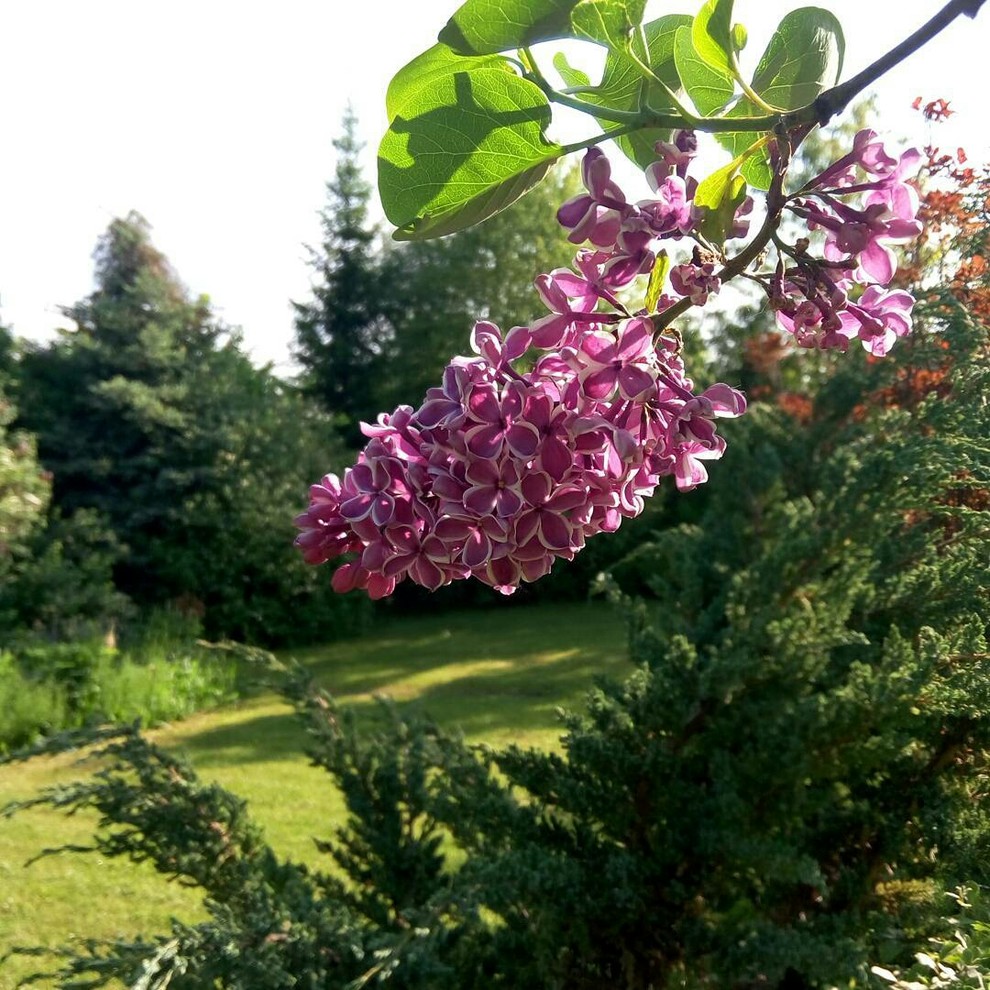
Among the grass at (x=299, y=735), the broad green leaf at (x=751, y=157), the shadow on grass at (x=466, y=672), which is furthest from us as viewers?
the shadow on grass at (x=466, y=672)

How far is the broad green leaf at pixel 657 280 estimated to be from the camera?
0.88 meters

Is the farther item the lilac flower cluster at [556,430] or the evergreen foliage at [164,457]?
the evergreen foliage at [164,457]

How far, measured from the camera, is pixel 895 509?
7.57 ft

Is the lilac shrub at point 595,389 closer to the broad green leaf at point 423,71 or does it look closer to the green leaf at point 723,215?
the green leaf at point 723,215

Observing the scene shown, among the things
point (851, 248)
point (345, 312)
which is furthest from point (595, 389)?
point (345, 312)

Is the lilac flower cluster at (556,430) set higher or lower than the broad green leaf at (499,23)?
lower

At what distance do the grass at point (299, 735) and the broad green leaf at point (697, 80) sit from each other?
8.72 ft

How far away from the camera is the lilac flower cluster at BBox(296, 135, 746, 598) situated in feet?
2.73

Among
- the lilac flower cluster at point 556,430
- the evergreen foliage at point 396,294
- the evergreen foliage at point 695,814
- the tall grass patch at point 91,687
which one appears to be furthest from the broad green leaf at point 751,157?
the evergreen foliage at point 396,294

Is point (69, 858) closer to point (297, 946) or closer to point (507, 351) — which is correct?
point (297, 946)

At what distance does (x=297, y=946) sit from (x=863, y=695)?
1.50 m

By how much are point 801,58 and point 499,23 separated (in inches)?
10.8

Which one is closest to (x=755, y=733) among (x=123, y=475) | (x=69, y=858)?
(x=69, y=858)

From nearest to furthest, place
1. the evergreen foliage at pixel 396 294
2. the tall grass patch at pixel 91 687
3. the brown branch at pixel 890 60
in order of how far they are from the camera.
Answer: the brown branch at pixel 890 60
the tall grass patch at pixel 91 687
the evergreen foliage at pixel 396 294
